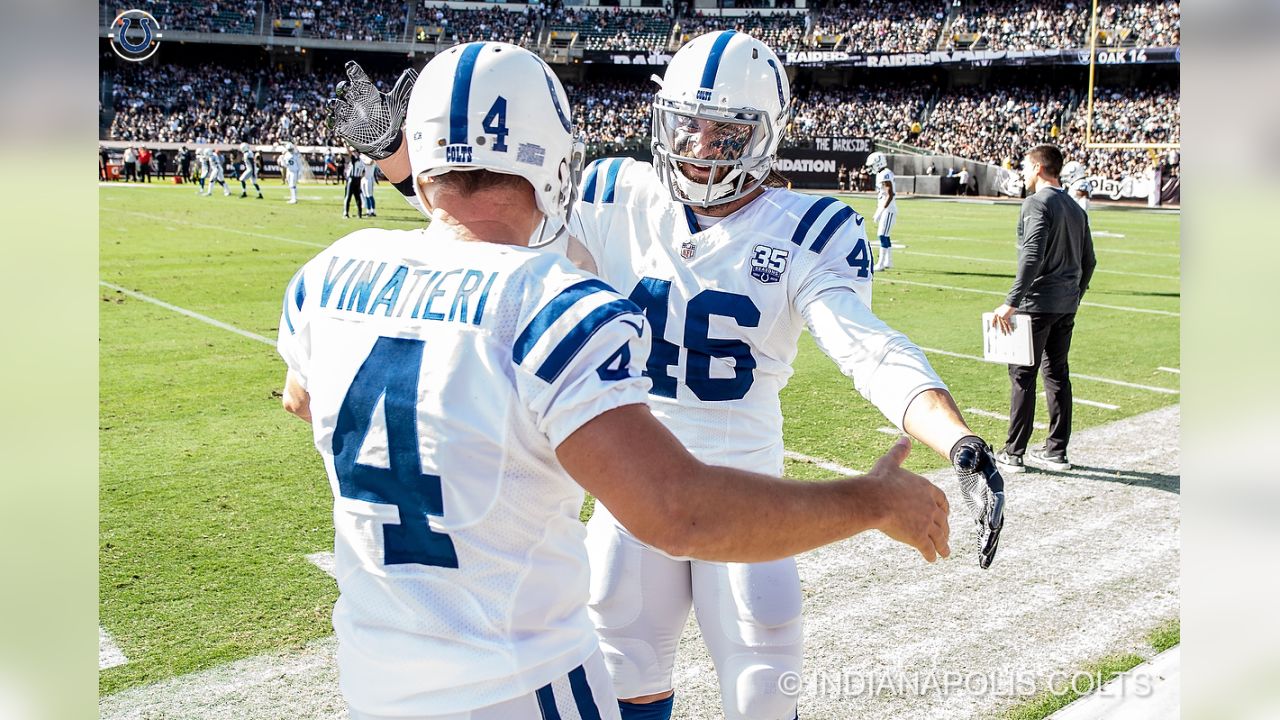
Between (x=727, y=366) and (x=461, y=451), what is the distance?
1.42m

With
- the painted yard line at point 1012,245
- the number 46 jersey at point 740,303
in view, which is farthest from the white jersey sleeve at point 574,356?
the painted yard line at point 1012,245

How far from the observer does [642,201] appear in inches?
134

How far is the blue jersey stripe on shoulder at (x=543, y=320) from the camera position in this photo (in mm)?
1799

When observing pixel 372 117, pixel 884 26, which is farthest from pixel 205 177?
pixel 884 26

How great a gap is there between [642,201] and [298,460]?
411 centimetres

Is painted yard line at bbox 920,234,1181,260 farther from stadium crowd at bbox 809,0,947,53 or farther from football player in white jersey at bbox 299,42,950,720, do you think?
stadium crowd at bbox 809,0,947,53

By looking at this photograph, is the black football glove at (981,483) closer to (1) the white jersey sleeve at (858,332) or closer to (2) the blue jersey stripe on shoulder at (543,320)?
(1) the white jersey sleeve at (858,332)

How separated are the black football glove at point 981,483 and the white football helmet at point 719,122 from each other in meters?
1.18

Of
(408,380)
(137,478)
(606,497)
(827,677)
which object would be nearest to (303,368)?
(408,380)

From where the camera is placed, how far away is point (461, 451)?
6.05 feet

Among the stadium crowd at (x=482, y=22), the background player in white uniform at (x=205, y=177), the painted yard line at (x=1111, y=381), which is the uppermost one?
the stadium crowd at (x=482, y=22)

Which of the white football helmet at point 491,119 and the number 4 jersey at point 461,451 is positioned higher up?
the white football helmet at point 491,119

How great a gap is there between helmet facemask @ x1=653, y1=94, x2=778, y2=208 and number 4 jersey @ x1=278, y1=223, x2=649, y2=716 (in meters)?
1.34

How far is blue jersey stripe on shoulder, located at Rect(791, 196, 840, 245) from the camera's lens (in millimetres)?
3146
